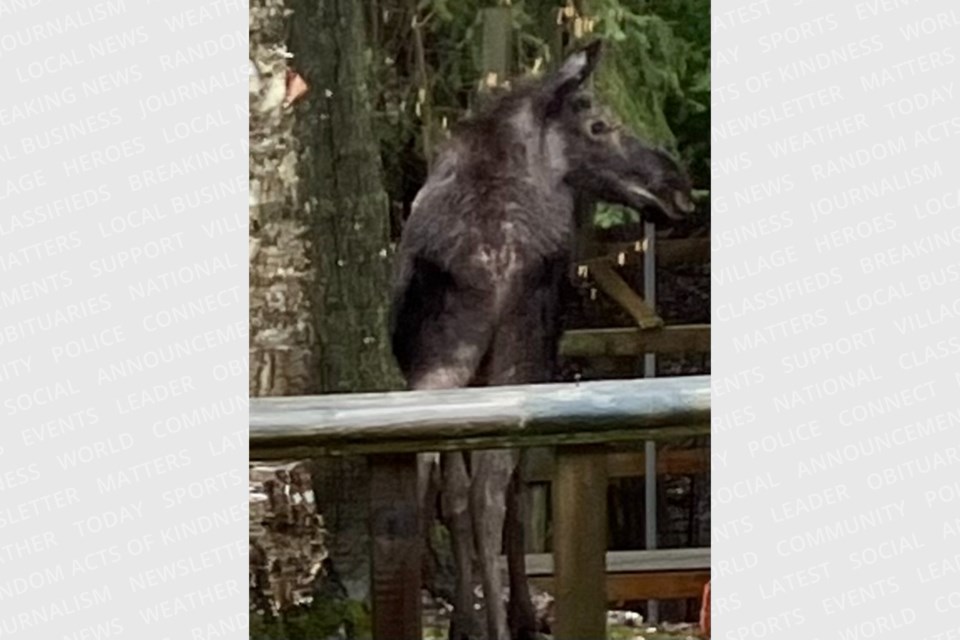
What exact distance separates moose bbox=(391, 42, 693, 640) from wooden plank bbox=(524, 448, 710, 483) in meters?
0.02

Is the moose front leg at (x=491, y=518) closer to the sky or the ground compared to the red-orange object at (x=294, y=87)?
closer to the ground

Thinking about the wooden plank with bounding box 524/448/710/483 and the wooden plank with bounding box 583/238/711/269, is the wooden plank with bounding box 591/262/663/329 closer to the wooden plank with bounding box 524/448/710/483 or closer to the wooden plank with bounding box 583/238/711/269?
the wooden plank with bounding box 583/238/711/269

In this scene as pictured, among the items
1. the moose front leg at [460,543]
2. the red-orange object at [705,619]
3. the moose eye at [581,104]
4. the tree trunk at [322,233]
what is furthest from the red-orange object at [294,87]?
the red-orange object at [705,619]

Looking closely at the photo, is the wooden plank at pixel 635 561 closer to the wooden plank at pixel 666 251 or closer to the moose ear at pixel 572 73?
the wooden plank at pixel 666 251

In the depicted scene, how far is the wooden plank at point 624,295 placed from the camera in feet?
3.85

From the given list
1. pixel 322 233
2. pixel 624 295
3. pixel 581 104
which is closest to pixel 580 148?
pixel 581 104

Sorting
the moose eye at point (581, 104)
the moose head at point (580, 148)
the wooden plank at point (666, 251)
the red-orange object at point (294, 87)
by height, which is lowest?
the wooden plank at point (666, 251)

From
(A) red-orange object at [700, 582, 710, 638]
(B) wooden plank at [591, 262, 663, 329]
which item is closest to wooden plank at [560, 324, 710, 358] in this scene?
(B) wooden plank at [591, 262, 663, 329]

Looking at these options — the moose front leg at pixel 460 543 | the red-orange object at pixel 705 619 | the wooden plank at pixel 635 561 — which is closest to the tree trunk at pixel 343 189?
the moose front leg at pixel 460 543

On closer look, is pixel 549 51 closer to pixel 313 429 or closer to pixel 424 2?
pixel 424 2

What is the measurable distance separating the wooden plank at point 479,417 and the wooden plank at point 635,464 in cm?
2

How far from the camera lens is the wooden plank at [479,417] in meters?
1.18

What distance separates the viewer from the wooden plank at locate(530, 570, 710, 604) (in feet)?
3.90

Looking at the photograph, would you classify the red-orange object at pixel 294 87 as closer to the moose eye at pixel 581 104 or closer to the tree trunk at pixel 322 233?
the tree trunk at pixel 322 233
